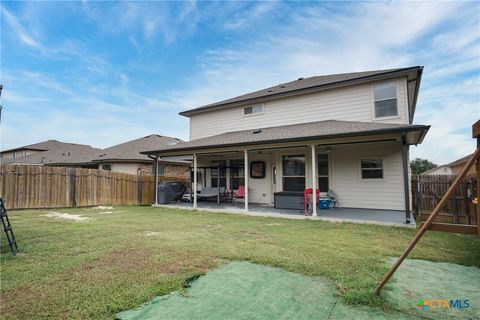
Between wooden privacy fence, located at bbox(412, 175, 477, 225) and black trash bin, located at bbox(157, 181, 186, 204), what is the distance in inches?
416

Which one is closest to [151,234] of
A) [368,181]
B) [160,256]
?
[160,256]

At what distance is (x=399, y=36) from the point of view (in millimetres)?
9859

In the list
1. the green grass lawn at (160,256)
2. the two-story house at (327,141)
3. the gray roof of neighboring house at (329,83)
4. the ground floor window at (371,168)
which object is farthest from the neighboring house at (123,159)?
the ground floor window at (371,168)

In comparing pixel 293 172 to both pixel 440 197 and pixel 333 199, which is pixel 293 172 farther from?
pixel 440 197

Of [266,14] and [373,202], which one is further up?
[266,14]

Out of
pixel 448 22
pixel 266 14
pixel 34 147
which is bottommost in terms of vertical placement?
pixel 34 147

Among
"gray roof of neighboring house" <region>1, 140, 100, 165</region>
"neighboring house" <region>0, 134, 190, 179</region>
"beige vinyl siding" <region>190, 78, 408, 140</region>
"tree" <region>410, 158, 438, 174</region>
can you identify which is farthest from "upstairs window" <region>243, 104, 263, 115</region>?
"tree" <region>410, 158, 438, 174</region>

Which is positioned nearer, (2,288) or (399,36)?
(2,288)

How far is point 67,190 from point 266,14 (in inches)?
473

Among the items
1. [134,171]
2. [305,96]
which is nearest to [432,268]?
[305,96]

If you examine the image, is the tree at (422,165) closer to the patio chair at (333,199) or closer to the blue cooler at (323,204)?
the patio chair at (333,199)

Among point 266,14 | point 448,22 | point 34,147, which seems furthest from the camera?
point 34,147

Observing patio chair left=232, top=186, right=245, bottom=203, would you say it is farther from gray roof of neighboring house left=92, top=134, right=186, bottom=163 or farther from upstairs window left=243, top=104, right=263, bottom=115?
gray roof of neighboring house left=92, top=134, right=186, bottom=163

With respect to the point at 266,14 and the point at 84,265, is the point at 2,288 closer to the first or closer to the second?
the point at 84,265
